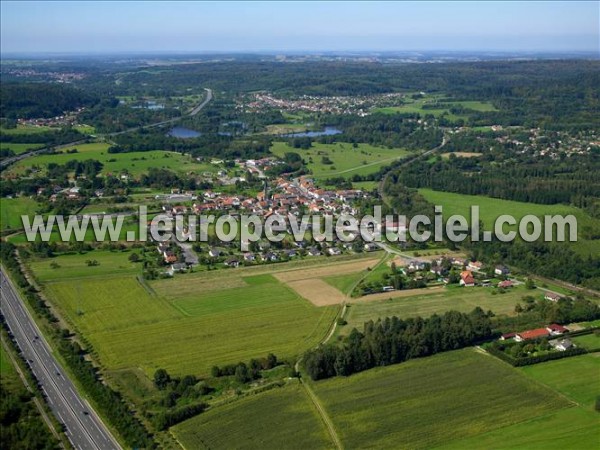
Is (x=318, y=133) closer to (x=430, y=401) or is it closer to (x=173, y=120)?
(x=173, y=120)

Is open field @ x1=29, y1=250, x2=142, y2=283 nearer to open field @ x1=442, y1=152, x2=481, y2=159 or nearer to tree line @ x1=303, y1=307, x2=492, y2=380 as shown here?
tree line @ x1=303, y1=307, x2=492, y2=380

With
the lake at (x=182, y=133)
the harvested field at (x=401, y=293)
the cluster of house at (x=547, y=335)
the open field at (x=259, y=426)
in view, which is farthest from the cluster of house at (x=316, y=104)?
the open field at (x=259, y=426)

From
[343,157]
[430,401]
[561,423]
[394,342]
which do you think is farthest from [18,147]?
[561,423]

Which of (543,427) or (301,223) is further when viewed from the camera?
(301,223)

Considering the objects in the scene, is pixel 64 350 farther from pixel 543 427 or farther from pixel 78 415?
pixel 543 427

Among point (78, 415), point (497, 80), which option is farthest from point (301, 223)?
point (497, 80)

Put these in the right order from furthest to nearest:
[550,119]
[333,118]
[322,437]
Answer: [333,118], [550,119], [322,437]

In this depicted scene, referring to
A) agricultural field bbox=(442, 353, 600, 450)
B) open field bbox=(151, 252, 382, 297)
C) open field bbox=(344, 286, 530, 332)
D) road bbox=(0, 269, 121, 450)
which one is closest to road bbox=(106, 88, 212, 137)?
open field bbox=(151, 252, 382, 297)
